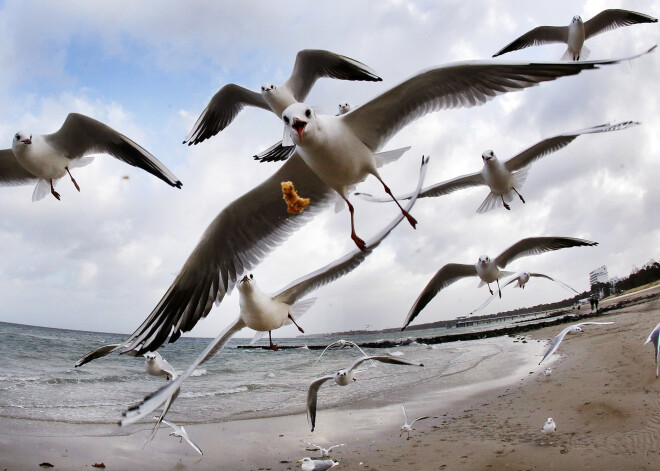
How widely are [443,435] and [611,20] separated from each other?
6.05 meters

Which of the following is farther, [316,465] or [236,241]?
[316,465]

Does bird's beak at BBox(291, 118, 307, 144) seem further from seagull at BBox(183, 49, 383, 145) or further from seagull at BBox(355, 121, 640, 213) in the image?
seagull at BBox(355, 121, 640, 213)

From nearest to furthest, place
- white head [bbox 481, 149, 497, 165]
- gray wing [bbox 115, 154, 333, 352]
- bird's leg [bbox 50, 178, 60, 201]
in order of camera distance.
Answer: gray wing [bbox 115, 154, 333, 352] < bird's leg [bbox 50, 178, 60, 201] < white head [bbox 481, 149, 497, 165]

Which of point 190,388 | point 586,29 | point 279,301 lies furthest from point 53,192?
point 190,388

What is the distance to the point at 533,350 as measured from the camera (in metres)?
16.8

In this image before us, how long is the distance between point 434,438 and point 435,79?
538cm

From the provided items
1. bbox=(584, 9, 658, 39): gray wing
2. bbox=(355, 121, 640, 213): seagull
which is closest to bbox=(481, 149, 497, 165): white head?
bbox=(355, 121, 640, 213): seagull

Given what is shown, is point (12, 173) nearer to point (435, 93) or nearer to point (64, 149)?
point (64, 149)

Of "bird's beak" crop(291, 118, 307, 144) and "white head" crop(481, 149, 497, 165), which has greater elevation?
"white head" crop(481, 149, 497, 165)

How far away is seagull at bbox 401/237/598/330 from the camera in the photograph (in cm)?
671

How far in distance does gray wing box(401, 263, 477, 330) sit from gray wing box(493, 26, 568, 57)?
2.94 metres

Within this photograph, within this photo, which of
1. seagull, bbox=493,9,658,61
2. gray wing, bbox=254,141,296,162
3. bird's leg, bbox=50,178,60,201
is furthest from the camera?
seagull, bbox=493,9,658,61

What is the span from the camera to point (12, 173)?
473cm

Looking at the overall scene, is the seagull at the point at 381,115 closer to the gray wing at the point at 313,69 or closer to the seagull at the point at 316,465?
the gray wing at the point at 313,69
